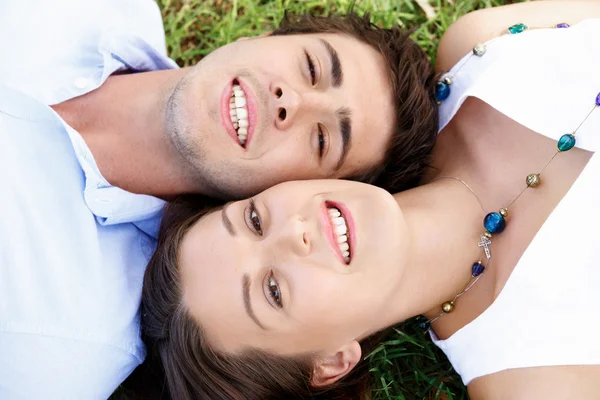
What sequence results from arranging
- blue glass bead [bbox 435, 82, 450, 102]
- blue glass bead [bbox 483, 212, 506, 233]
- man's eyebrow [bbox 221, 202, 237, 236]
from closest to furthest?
1. man's eyebrow [bbox 221, 202, 237, 236]
2. blue glass bead [bbox 483, 212, 506, 233]
3. blue glass bead [bbox 435, 82, 450, 102]

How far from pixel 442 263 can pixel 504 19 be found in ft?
4.91

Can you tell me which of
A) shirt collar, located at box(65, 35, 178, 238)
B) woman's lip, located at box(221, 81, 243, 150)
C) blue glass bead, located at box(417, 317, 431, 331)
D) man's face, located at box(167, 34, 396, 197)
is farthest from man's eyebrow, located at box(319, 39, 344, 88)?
blue glass bead, located at box(417, 317, 431, 331)

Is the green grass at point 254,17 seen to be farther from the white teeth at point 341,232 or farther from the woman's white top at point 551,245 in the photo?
the white teeth at point 341,232

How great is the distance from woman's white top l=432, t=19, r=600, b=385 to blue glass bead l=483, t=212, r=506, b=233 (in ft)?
0.66

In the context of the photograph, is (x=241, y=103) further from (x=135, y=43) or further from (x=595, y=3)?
(x=595, y=3)

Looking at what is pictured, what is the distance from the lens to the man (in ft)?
9.02

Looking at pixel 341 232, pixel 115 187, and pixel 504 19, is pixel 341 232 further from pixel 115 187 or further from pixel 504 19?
pixel 504 19

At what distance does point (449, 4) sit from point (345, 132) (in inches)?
69.4

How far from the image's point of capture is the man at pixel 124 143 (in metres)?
2.75

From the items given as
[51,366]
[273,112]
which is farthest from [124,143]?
[51,366]

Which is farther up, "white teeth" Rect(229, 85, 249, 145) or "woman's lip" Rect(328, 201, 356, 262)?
"white teeth" Rect(229, 85, 249, 145)

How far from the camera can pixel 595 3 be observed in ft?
10.2

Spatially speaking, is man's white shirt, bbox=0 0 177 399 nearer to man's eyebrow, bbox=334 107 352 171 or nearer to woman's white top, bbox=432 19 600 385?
man's eyebrow, bbox=334 107 352 171

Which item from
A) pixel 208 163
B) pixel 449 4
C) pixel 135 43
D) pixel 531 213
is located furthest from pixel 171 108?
pixel 449 4
